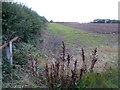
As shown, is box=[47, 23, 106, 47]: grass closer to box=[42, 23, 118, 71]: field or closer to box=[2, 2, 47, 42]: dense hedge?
box=[42, 23, 118, 71]: field

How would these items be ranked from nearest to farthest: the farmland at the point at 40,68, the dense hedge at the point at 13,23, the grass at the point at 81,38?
the farmland at the point at 40,68, the dense hedge at the point at 13,23, the grass at the point at 81,38

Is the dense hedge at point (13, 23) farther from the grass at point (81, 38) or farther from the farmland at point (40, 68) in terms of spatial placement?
the grass at point (81, 38)

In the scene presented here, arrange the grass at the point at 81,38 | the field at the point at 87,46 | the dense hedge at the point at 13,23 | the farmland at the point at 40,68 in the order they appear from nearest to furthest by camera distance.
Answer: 1. the farmland at the point at 40,68
2. the dense hedge at the point at 13,23
3. the field at the point at 87,46
4. the grass at the point at 81,38

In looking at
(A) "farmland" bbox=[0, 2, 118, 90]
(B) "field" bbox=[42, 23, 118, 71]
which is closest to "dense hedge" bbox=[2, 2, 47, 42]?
(A) "farmland" bbox=[0, 2, 118, 90]

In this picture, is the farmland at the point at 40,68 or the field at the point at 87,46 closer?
the farmland at the point at 40,68

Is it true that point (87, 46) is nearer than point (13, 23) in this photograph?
No

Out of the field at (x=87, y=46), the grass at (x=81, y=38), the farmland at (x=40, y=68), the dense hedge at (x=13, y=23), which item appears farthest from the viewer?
the grass at (x=81, y=38)

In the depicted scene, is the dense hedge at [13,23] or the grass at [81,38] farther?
the grass at [81,38]

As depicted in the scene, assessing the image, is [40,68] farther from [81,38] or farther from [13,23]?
[81,38]

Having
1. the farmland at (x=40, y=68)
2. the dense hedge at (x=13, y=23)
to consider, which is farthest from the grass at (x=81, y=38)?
the dense hedge at (x=13, y=23)

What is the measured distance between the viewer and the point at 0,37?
4.24 metres

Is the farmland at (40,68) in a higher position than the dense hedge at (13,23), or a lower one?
lower

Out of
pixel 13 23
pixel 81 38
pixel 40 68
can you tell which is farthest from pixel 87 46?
pixel 40 68

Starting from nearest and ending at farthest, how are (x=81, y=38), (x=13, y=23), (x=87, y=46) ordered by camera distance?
(x=13, y=23), (x=87, y=46), (x=81, y=38)
